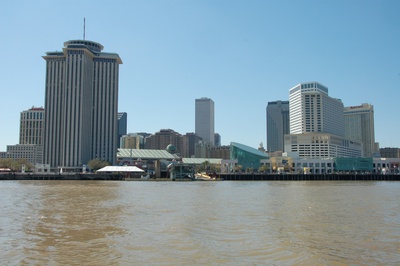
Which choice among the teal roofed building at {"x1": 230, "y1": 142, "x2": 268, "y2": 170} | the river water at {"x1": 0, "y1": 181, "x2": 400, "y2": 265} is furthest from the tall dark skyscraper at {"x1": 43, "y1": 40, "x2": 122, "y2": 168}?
the river water at {"x1": 0, "y1": 181, "x2": 400, "y2": 265}

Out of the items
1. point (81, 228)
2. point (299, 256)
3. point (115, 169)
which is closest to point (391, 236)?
point (299, 256)

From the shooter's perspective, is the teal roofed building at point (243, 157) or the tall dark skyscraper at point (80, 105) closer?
the tall dark skyscraper at point (80, 105)

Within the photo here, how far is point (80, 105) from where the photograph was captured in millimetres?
183625

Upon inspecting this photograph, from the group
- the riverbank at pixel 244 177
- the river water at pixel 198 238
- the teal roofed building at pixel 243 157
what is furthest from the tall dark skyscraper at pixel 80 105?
the river water at pixel 198 238

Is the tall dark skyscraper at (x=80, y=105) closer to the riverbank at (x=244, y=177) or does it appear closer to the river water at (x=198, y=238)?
the riverbank at (x=244, y=177)

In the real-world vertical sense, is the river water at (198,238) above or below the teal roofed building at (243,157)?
→ below

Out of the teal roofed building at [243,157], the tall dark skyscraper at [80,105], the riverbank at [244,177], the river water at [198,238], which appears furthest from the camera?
the teal roofed building at [243,157]

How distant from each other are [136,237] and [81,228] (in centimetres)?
413

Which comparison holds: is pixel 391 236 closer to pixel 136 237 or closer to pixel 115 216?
pixel 136 237

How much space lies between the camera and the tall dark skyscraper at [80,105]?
602ft

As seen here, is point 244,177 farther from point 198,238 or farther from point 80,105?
point 198,238

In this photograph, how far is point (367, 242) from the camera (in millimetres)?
18109

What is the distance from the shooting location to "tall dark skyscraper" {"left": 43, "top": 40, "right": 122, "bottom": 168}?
18362 cm

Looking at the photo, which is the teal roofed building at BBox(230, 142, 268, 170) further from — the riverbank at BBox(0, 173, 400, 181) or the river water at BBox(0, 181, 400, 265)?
the river water at BBox(0, 181, 400, 265)
